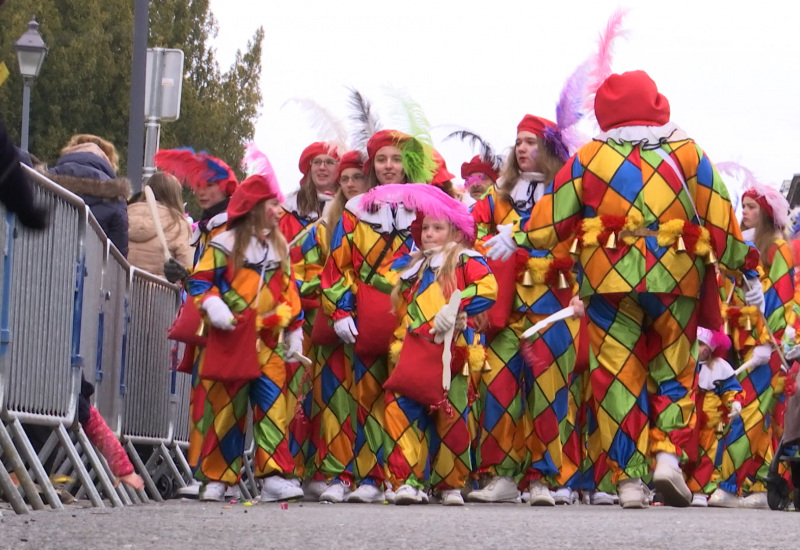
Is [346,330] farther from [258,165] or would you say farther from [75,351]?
[75,351]

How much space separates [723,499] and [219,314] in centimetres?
349

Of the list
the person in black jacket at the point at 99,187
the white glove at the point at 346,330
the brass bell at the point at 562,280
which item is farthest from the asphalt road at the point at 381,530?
A: the person in black jacket at the point at 99,187

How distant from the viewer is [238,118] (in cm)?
4169

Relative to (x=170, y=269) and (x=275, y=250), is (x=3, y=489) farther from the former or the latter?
(x=170, y=269)

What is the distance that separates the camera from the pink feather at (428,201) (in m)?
9.74

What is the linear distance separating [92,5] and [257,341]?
2768 cm

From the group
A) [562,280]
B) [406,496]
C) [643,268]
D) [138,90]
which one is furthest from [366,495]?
[138,90]

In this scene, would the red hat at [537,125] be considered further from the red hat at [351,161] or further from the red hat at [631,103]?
the red hat at [631,103]

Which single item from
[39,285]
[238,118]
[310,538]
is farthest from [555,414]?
[238,118]

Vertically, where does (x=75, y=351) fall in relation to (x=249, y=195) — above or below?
below

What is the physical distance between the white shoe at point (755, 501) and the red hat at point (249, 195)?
→ 335cm

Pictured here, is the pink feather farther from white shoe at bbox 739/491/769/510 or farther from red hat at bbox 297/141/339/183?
white shoe at bbox 739/491/769/510

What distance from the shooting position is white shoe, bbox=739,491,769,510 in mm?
11062

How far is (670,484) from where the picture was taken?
8.23m
